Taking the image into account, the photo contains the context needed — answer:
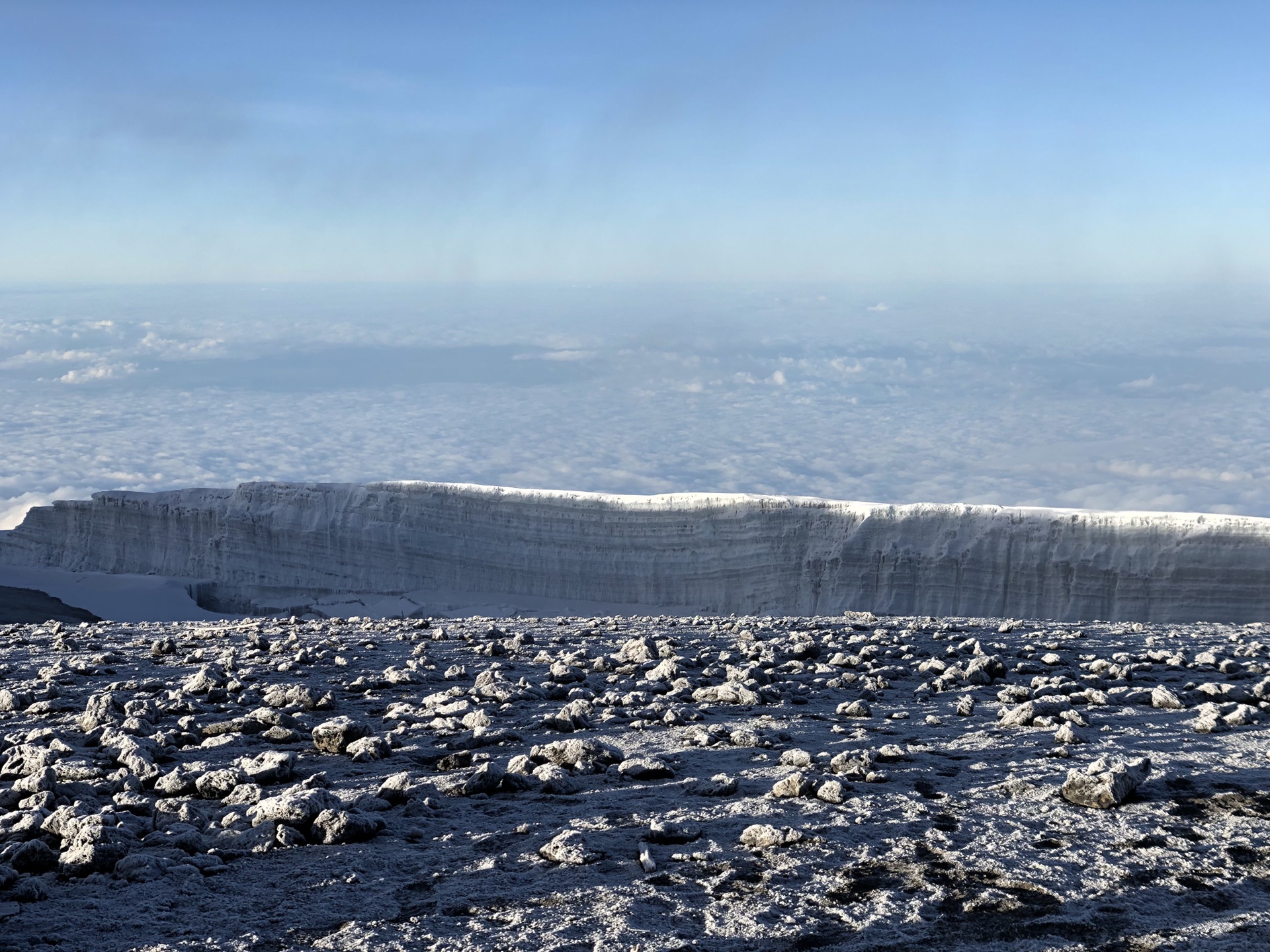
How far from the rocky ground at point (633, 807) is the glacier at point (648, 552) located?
7.65 meters


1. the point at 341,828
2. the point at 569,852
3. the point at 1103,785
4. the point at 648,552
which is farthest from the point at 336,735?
the point at 648,552

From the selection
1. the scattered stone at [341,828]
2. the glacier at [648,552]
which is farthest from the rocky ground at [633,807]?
the glacier at [648,552]

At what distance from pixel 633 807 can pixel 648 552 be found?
12.1m

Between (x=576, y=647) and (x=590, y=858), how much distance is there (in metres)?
3.86

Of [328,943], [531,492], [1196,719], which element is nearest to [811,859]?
[328,943]

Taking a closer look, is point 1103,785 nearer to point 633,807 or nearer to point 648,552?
point 633,807

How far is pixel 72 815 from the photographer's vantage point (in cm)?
319

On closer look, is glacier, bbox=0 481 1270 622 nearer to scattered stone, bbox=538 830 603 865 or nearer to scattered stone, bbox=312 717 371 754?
scattered stone, bbox=312 717 371 754

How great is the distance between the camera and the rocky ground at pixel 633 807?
2.73m

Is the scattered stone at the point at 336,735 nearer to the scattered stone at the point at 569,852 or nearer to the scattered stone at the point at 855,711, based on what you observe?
the scattered stone at the point at 569,852

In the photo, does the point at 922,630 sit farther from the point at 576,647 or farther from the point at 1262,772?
the point at 1262,772

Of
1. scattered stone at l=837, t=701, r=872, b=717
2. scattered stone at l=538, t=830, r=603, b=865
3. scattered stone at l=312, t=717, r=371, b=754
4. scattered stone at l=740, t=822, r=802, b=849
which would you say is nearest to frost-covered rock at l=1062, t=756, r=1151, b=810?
scattered stone at l=740, t=822, r=802, b=849

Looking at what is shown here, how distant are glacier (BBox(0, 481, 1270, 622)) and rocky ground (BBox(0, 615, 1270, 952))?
25.1ft

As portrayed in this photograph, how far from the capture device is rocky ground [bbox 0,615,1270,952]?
8.95ft
